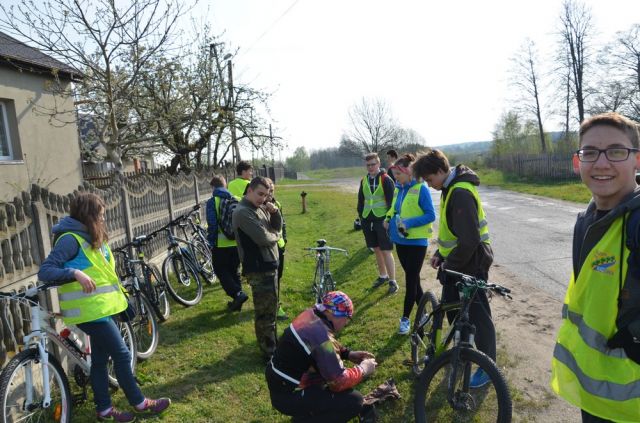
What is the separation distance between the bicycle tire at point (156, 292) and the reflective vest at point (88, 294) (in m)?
2.31

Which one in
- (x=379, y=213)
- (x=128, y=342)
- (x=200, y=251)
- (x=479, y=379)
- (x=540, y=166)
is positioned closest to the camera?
(x=479, y=379)

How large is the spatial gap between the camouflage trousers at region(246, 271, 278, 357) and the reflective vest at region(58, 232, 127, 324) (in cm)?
154

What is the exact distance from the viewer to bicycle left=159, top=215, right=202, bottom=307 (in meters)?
7.14

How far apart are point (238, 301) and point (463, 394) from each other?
156 inches

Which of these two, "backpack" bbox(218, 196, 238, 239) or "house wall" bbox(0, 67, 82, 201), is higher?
"house wall" bbox(0, 67, 82, 201)

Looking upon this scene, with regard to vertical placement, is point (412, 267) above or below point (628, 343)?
below

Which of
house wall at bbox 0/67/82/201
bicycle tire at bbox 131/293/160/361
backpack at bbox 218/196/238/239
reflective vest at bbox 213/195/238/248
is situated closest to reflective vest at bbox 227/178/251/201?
backpack at bbox 218/196/238/239

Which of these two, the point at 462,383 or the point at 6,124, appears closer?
the point at 462,383

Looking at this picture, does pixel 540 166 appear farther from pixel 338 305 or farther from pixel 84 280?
pixel 84 280

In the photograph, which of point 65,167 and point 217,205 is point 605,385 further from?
point 65,167

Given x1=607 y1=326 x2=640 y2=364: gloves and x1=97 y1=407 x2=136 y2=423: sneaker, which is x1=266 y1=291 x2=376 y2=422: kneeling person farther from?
x1=607 y1=326 x2=640 y2=364: gloves

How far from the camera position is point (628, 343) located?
1.68m

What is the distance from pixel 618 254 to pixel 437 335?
7.94ft

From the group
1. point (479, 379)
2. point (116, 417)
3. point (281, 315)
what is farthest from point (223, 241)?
point (479, 379)
